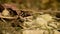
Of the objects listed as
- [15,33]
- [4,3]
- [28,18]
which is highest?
[4,3]

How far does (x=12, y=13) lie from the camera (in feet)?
4.36

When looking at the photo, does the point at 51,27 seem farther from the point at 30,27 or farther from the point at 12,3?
the point at 12,3

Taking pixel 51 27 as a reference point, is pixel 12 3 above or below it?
above

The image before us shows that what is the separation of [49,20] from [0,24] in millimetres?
424

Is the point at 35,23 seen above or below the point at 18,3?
below

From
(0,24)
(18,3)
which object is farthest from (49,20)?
(0,24)

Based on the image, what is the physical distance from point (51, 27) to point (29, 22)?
0.19m

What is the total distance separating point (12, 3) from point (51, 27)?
404 mm

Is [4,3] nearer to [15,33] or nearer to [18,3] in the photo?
[18,3]

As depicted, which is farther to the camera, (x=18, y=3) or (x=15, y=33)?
(x=18, y=3)

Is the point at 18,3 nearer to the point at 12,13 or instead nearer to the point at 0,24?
the point at 12,13

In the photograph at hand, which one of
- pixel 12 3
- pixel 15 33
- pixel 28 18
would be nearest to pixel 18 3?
pixel 12 3

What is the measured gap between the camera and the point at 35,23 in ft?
4.28

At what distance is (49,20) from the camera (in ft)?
4.34
